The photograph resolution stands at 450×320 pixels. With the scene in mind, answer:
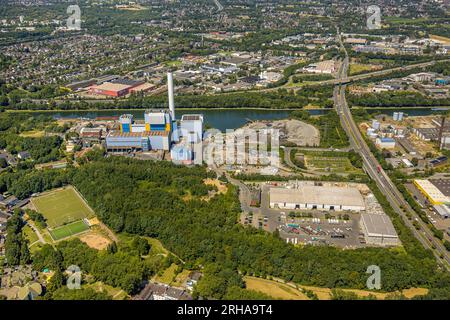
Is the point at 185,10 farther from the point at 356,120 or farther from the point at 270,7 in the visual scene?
the point at 356,120

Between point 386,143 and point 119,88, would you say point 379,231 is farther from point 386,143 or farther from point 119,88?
point 119,88

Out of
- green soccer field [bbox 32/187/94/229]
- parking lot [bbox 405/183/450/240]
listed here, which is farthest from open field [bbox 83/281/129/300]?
parking lot [bbox 405/183/450/240]

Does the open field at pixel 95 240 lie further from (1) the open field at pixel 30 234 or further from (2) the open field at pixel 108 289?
(2) the open field at pixel 108 289

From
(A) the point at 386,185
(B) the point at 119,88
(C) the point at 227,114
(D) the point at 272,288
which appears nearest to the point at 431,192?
(A) the point at 386,185

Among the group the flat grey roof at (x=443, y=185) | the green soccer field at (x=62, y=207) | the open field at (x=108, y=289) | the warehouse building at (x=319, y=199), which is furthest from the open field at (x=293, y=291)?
the green soccer field at (x=62, y=207)

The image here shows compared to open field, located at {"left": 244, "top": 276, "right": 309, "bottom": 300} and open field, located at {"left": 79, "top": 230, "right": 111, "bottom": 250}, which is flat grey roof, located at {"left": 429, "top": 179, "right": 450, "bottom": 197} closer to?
open field, located at {"left": 244, "top": 276, "right": 309, "bottom": 300}

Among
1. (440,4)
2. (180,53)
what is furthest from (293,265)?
(440,4)
